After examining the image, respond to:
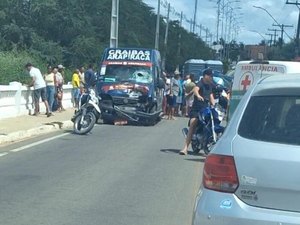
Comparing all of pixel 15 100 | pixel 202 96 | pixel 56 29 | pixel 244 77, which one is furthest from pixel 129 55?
pixel 56 29

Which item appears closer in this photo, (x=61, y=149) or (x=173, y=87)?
(x=61, y=149)

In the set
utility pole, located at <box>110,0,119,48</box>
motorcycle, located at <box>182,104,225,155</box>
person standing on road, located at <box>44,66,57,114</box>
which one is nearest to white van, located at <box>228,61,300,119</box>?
motorcycle, located at <box>182,104,225,155</box>

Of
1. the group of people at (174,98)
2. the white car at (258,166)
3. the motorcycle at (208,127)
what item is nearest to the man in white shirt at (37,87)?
the group of people at (174,98)

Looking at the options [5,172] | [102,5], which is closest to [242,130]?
[5,172]

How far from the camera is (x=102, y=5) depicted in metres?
59.5

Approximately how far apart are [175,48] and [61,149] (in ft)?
238

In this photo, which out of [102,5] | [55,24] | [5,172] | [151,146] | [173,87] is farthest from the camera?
[102,5]

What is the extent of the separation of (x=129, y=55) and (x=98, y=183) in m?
13.6

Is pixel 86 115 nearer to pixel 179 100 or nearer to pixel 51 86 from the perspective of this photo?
pixel 51 86

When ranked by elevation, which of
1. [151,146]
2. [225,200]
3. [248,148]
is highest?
[248,148]

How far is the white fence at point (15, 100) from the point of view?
68.4ft

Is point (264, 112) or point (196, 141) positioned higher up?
point (264, 112)

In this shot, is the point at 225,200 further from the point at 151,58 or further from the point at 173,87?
the point at 173,87

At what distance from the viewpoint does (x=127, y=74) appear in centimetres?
2347
